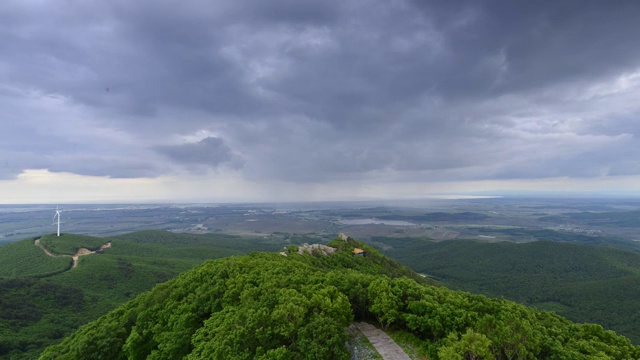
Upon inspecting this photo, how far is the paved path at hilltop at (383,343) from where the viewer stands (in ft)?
93.0

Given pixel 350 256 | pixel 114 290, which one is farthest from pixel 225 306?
pixel 114 290

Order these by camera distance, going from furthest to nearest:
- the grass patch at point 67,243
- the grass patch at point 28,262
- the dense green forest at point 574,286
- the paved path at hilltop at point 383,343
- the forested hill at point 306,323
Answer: the grass patch at point 67,243
the dense green forest at point 574,286
the grass patch at point 28,262
the paved path at hilltop at point 383,343
the forested hill at point 306,323

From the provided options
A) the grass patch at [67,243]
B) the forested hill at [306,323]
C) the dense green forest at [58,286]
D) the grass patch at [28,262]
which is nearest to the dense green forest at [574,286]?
the forested hill at [306,323]

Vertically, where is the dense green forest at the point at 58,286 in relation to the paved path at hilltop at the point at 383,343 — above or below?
below

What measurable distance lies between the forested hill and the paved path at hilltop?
142 centimetres

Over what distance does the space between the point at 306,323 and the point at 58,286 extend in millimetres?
112699

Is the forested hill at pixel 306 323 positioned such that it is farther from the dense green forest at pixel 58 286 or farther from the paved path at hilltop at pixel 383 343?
the dense green forest at pixel 58 286

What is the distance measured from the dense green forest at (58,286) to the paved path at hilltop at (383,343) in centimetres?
7799

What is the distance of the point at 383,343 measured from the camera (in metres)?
30.6

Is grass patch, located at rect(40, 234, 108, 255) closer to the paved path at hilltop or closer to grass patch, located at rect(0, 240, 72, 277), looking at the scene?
grass patch, located at rect(0, 240, 72, 277)

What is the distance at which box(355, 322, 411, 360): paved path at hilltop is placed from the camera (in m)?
28.4

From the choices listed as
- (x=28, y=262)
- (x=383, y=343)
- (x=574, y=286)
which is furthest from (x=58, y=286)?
(x=574, y=286)

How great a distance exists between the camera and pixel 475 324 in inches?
1131

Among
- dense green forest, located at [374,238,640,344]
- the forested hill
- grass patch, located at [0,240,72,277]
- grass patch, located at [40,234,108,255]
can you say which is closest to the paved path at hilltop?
the forested hill
